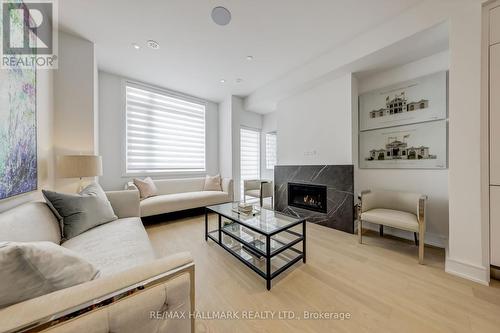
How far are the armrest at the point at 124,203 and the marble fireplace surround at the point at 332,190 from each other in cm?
254

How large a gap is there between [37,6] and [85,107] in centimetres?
100

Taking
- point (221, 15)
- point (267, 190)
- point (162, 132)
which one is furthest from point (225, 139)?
point (221, 15)

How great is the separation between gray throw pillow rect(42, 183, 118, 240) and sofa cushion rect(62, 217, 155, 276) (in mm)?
63

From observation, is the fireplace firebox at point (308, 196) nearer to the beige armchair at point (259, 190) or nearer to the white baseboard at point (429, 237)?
the beige armchair at point (259, 190)

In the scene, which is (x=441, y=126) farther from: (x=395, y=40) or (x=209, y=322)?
(x=209, y=322)

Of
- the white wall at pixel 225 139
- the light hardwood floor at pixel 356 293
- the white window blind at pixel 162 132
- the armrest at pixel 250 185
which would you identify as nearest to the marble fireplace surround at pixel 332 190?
the light hardwood floor at pixel 356 293

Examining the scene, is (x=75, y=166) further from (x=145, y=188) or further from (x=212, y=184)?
(x=212, y=184)

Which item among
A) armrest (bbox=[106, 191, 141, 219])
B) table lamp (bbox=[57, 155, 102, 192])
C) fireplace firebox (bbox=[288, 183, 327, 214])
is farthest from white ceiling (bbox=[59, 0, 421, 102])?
fireplace firebox (bbox=[288, 183, 327, 214])

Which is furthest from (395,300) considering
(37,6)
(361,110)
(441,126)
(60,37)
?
(60,37)

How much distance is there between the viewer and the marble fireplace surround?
2.57m

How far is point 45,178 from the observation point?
5.94 ft

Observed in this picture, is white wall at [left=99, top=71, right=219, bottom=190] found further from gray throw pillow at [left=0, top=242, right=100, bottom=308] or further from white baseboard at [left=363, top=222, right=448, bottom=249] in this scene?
white baseboard at [left=363, top=222, right=448, bottom=249]

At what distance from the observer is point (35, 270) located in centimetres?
57

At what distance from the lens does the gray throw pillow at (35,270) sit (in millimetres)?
514
